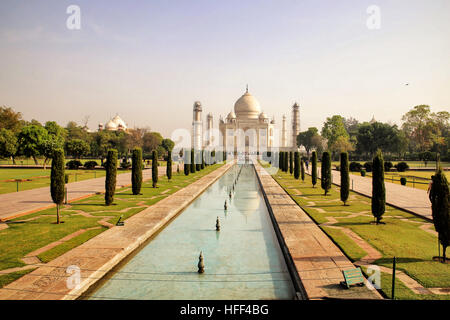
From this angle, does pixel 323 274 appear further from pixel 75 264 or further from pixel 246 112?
pixel 246 112

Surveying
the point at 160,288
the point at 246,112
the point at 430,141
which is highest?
the point at 246,112

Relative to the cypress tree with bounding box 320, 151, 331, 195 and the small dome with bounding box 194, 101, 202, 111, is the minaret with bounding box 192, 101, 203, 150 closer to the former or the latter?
Result: the small dome with bounding box 194, 101, 202, 111

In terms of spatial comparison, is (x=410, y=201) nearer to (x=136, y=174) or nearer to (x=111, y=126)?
(x=136, y=174)

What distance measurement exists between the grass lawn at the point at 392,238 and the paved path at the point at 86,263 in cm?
540

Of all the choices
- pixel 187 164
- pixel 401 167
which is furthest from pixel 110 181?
pixel 401 167

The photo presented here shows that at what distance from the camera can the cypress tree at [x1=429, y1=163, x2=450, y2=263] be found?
23.9ft

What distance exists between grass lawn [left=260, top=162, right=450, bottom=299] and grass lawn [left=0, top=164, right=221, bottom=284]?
7.00 meters

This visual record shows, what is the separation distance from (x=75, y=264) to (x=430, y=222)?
11.0 m

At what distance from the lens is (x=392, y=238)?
902 cm

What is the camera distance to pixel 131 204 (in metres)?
14.3

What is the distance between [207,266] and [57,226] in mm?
5539

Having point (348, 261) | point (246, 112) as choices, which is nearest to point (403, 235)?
point (348, 261)

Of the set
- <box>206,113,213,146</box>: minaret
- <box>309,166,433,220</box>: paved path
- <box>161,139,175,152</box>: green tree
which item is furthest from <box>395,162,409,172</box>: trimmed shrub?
<box>206,113,213,146</box>: minaret
